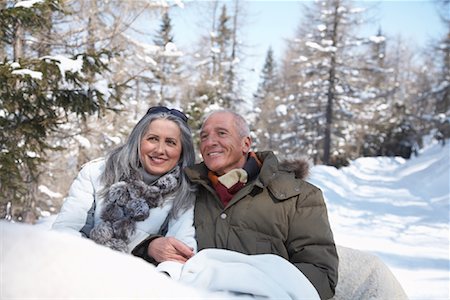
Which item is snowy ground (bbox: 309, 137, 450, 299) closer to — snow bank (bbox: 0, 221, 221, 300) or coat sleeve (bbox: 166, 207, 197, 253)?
coat sleeve (bbox: 166, 207, 197, 253)

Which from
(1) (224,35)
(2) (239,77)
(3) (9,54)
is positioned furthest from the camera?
(1) (224,35)

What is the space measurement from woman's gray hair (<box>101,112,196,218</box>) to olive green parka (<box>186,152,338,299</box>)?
0.63 feet

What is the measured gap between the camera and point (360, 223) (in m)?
7.90

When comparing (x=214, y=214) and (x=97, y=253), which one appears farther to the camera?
(x=214, y=214)

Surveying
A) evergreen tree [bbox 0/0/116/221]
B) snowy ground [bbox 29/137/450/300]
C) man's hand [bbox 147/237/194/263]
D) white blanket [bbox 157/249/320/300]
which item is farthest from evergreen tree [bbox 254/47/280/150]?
white blanket [bbox 157/249/320/300]

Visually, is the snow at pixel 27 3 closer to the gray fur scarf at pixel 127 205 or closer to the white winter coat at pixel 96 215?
the white winter coat at pixel 96 215

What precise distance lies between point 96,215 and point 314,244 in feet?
4.55

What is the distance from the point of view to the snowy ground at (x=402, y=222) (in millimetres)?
4686

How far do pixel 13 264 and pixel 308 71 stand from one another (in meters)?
23.2

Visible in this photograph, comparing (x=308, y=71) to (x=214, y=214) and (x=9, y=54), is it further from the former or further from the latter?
(x=214, y=214)

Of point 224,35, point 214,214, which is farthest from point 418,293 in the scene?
point 224,35

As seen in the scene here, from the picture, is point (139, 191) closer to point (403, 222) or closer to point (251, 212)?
point (251, 212)

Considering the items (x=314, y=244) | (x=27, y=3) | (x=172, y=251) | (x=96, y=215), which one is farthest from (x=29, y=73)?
(x=314, y=244)

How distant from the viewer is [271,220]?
236cm
